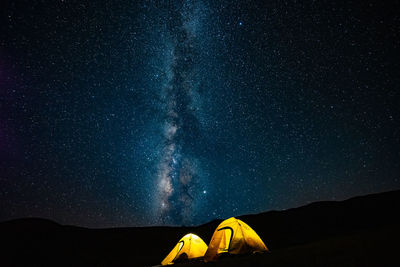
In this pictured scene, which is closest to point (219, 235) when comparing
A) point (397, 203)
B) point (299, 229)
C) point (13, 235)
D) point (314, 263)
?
point (314, 263)

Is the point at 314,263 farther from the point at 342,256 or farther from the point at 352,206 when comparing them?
the point at 352,206

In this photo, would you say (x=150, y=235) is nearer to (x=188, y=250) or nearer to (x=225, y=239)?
(x=188, y=250)

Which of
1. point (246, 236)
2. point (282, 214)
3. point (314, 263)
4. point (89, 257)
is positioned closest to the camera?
point (314, 263)

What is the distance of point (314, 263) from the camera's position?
5516mm

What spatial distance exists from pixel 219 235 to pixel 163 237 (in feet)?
50.2

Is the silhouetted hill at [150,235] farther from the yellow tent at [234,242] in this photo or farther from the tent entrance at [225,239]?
the tent entrance at [225,239]

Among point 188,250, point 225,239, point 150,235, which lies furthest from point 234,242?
point 150,235

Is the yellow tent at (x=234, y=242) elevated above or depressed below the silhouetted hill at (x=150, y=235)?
below

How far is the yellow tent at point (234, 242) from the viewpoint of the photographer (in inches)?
337

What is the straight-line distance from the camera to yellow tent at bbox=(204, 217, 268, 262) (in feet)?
28.1

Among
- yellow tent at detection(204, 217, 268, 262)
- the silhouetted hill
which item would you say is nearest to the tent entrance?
yellow tent at detection(204, 217, 268, 262)

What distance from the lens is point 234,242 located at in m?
8.63

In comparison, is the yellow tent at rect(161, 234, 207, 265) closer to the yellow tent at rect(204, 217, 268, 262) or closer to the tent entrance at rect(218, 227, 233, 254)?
the yellow tent at rect(204, 217, 268, 262)

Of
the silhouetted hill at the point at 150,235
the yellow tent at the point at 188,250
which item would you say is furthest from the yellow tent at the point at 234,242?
the silhouetted hill at the point at 150,235
